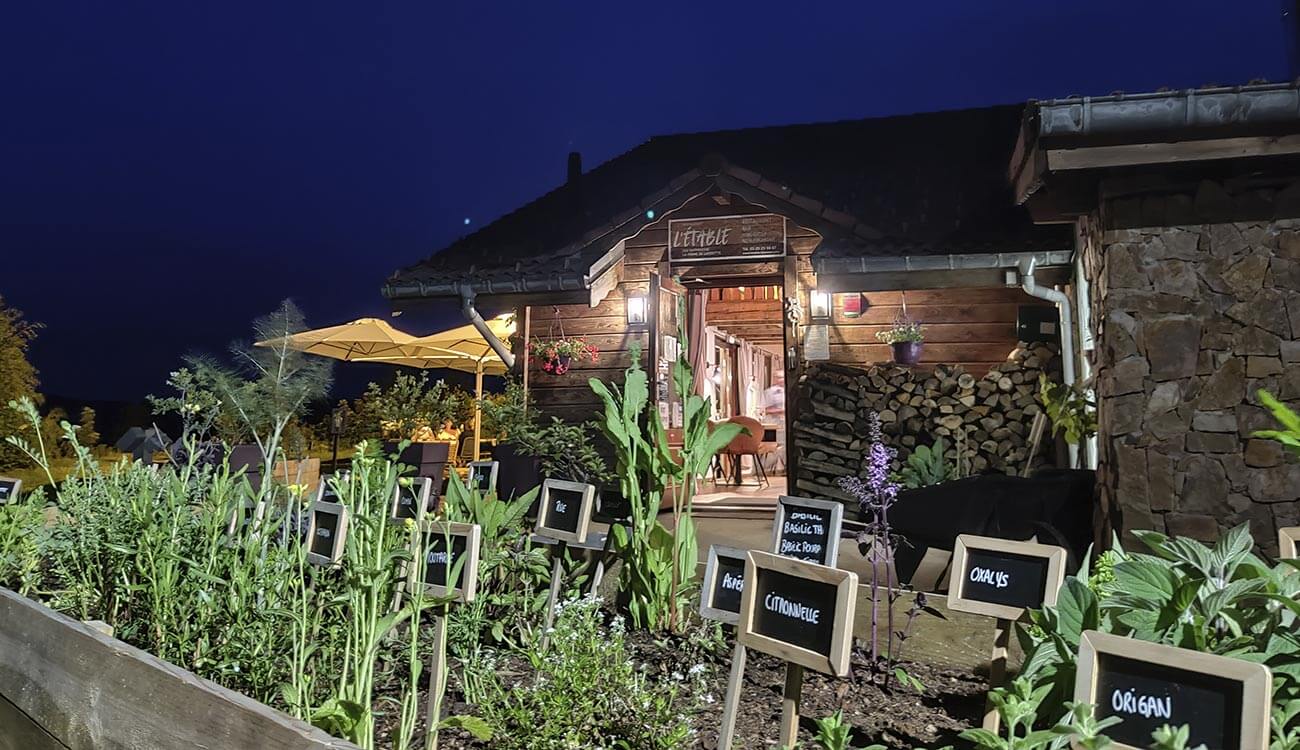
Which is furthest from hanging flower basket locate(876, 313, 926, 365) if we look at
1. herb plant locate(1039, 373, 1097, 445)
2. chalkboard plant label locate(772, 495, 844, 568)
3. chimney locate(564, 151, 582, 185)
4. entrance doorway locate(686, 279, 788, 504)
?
chimney locate(564, 151, 582, 185)

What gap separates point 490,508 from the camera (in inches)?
117

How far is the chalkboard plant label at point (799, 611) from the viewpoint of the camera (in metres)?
1.57

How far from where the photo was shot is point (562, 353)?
8.26 m

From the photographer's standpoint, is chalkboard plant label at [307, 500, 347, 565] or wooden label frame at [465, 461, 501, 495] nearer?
chalkboard plant label at [307, 500, 347, 565]

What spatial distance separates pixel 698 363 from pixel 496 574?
21.3 feet

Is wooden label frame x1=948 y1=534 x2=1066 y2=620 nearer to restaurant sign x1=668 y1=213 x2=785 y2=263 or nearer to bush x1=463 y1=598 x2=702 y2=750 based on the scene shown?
bush x1=463 y1=598 x2=702 y2=750

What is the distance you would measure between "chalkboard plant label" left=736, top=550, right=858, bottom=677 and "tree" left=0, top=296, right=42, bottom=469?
32.7 feet

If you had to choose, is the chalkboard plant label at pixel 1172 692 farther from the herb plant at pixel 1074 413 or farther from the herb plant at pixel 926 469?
the herb plant at pixel 926 469

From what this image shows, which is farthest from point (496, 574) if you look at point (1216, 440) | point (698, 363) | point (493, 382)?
point (493, 382)

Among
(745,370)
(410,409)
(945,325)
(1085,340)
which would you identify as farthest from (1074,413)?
(745,370)

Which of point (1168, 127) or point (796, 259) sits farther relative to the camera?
point (796, 259)

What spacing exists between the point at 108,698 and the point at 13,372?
9619mm

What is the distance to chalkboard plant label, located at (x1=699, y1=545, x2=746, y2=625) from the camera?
2.19 meters

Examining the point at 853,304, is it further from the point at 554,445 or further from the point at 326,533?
the point at 326,533
